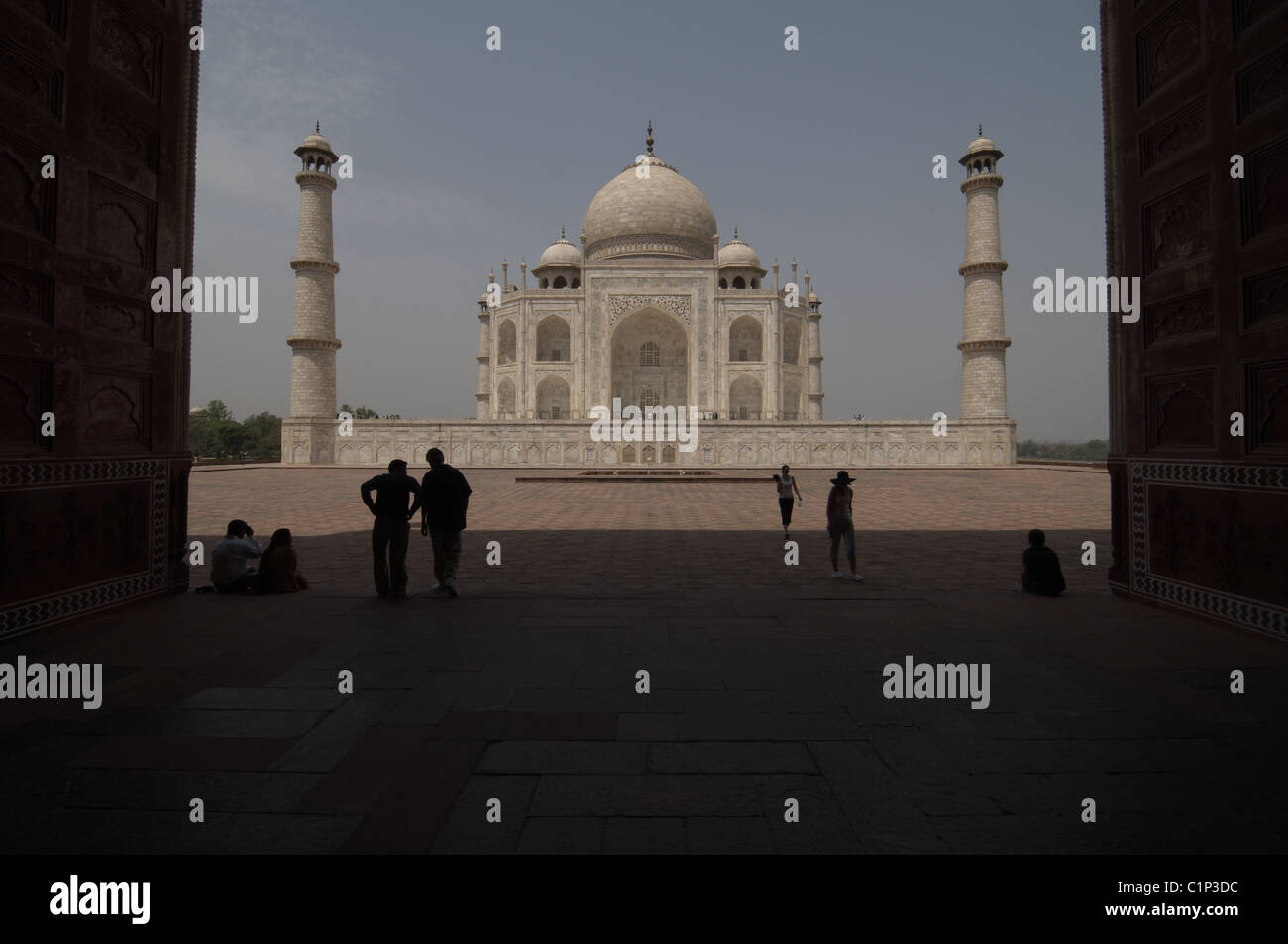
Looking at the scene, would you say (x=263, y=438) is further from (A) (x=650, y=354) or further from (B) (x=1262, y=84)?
(B) (x=1262, y=84)

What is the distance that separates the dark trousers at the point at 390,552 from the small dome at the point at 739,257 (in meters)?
37.8

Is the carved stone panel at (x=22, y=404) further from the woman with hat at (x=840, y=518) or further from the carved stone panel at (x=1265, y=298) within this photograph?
the carved stone panel at (x=1265, y=298)

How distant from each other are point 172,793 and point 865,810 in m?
2.11

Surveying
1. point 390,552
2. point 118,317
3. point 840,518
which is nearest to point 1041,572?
point 840,518

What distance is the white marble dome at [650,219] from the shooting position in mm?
37000

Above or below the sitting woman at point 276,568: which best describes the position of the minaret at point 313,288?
above

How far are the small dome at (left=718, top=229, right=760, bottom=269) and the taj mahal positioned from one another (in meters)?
0.11

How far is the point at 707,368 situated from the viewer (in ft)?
109

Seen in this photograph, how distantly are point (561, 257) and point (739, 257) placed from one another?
10.4 m

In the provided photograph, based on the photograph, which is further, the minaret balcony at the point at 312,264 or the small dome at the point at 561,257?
the small dome at the point at 561,257

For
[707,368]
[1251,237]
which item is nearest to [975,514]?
[1251,237]

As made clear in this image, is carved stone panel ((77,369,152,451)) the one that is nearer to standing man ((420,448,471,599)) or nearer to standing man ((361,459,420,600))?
standing man ((361,459,420,600))

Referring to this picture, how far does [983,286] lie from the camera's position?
2820cm

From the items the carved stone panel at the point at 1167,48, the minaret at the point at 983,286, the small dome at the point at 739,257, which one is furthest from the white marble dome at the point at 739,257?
the carved stone panel at the point at 1167,48
